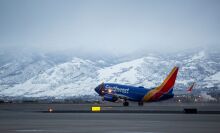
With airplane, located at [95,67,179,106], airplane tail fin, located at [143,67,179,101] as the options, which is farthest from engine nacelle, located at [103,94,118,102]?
airplane tail fin, located at [143,67,179,101]

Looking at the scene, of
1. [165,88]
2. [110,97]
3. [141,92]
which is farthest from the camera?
[110,97]

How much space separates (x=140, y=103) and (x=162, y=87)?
26.0 ft

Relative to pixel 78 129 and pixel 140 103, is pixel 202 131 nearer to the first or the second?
pixel 78 129

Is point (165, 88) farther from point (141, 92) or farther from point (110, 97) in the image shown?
point (110, 97)

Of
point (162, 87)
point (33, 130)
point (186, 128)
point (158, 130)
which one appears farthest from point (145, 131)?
point (162, 87)

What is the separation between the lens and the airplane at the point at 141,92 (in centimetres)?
14925

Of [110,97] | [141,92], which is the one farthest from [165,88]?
[110,97]

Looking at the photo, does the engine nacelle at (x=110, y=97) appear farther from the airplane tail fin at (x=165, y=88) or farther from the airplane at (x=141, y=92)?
the airplane tail fin at (x=165, y=88)

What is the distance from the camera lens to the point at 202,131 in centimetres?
4669

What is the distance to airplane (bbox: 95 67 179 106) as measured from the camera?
14925cm

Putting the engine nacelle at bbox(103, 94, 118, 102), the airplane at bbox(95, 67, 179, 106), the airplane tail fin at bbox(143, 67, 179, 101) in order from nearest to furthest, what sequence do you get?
the airplane tail fin at bbox(143, 67, 179, 101) → the airplane at bbox(95, 67, 179, 106) → the engine nacelle at bbox(103, 94, 118, 102)

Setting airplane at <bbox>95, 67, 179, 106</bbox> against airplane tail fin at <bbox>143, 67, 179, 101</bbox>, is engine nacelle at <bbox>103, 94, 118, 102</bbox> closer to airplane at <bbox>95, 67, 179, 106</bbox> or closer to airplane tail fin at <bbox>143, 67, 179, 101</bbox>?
airplane at <bbox>95, 67, 179, 106</bbox>

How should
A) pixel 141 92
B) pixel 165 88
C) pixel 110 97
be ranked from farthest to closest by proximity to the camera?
1. pixel 110 97
2. pixel 141 92
3. pixel 165 88

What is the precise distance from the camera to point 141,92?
15412 centimetres
